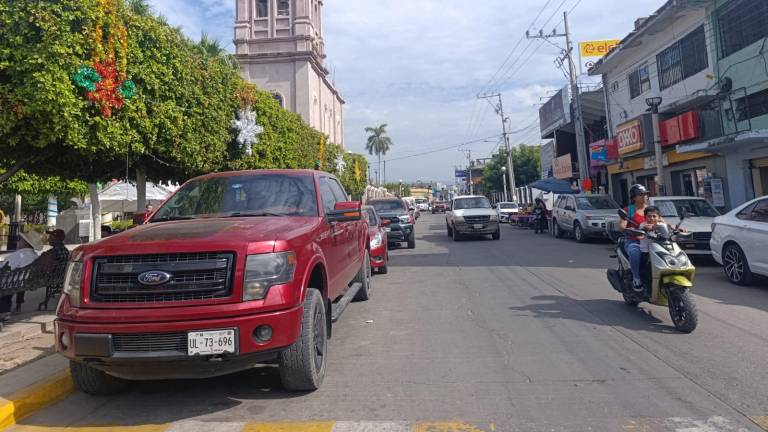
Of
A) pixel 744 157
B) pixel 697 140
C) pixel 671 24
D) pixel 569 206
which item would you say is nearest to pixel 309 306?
pixel 569 206

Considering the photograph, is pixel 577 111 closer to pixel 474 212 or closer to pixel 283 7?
pixel 474 212

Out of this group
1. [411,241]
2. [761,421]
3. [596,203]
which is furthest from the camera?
[596,203]

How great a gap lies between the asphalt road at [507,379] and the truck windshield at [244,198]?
156cm

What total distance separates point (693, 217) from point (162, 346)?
41.0ft

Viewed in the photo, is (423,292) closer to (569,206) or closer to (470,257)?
(470,257)

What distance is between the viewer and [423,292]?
29.1ft

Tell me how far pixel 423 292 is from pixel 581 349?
3.88m

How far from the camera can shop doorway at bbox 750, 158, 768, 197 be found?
1636cm

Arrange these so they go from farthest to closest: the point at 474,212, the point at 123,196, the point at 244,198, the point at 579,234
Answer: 1. the point at 123,196
2. the point at 474,212
3. the point at 579,234
4. the point at 244,198

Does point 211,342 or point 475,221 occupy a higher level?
point 475,221

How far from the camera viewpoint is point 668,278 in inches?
232

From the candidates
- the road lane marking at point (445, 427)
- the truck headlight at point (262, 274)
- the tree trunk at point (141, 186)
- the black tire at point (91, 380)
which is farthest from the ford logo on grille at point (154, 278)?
→ the tree trunk at point (141, 186)

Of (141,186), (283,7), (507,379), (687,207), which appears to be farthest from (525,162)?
(507,379)

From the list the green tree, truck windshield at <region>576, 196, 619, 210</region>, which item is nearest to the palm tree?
the green tree
